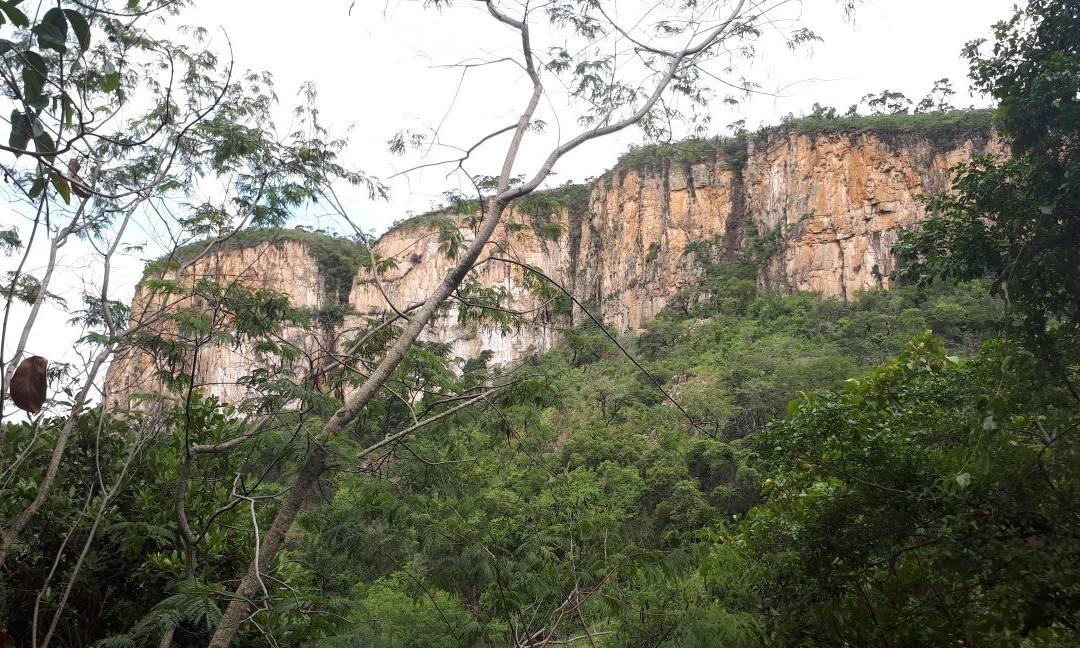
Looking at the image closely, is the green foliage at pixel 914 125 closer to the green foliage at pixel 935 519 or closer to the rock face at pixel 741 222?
the rock face at pixel 741 222

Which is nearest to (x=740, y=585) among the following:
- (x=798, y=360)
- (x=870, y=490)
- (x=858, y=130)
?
(x=870, y=490)

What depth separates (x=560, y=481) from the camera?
5.18 meters

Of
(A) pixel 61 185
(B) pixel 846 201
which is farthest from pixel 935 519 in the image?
(B) pixel 846 201

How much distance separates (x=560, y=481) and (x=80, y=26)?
4.23 m

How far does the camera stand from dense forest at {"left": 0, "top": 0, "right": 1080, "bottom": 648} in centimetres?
336

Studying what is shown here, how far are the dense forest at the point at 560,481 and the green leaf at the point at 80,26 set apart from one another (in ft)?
5.53

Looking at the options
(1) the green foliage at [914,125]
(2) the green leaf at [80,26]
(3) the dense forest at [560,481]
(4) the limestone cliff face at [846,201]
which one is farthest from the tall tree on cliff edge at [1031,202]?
(1) the green foliage at [914,125]

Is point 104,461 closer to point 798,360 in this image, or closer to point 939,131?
point 798,360

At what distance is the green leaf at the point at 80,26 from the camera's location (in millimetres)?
1396

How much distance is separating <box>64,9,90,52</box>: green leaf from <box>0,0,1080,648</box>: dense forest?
5.53ft

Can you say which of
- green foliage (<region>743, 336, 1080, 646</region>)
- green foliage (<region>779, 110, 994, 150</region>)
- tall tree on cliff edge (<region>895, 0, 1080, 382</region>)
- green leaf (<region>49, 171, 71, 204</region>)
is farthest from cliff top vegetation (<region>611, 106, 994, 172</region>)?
green leaf (<region>49, 171, 71, 204</region>)

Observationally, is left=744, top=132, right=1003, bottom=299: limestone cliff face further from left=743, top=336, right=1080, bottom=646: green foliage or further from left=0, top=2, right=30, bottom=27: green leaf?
left=0, top=2, right=30, bottom=27: green leaf

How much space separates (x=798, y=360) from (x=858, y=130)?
1753 cm

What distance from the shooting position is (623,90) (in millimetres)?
4230
